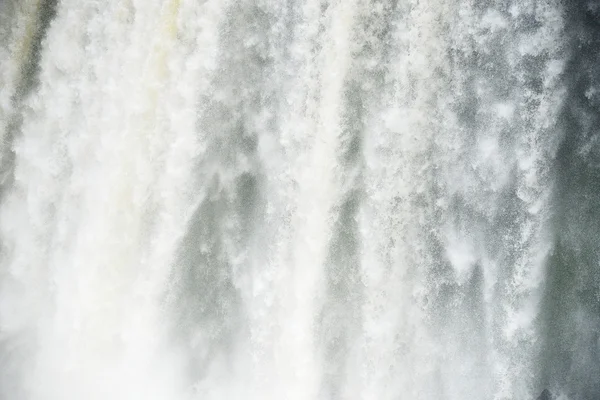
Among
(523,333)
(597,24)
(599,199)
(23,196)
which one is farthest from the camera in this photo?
(23,196)

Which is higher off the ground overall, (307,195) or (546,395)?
(307,195)

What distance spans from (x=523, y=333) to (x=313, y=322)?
1.11 m

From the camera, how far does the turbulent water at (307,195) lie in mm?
2541

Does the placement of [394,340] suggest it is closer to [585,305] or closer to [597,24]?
[585,305]

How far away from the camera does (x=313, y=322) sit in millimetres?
2967

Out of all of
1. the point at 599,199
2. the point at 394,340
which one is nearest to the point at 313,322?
the point at 394,340

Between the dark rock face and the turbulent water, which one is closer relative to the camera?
the turbulent water

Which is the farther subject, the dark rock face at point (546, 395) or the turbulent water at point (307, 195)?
the dark rock face at point (546, 395)

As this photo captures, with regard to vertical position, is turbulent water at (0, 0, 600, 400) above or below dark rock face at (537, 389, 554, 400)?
above

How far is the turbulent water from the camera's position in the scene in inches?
100

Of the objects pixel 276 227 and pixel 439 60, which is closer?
pixel 439 60

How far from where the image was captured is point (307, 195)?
2.84 meters

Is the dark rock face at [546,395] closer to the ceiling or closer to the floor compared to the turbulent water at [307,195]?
closer to the floor

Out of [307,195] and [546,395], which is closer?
[546,395]
